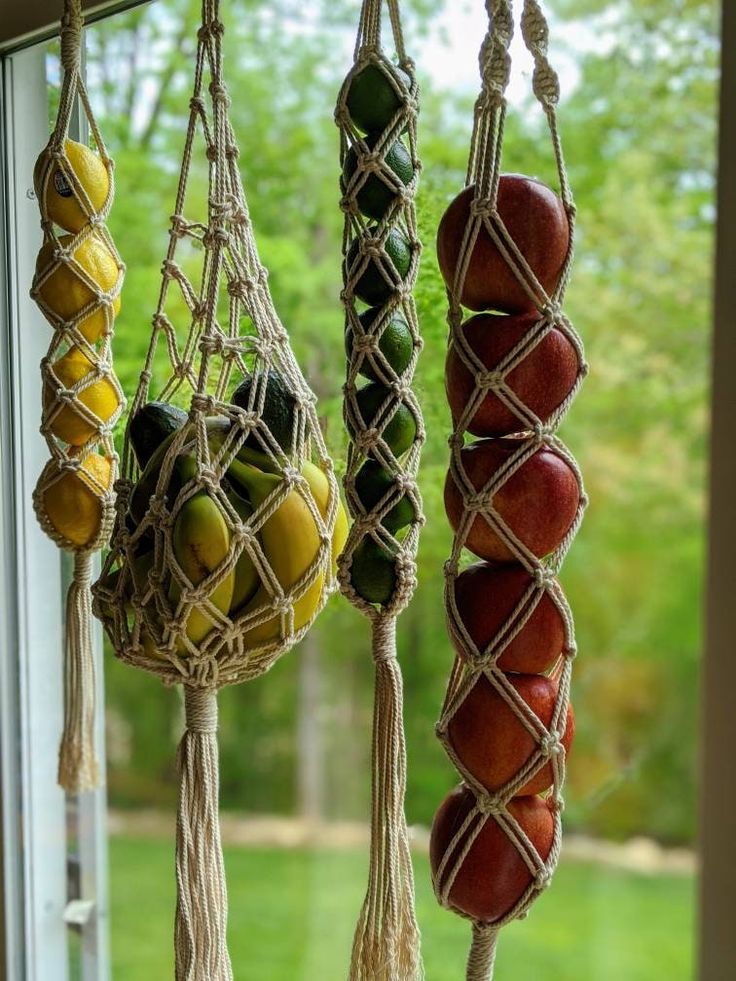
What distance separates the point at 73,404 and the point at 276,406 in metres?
0.17

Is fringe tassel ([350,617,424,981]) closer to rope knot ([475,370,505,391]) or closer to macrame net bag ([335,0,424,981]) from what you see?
macrame net bag ([335,0,424,981])

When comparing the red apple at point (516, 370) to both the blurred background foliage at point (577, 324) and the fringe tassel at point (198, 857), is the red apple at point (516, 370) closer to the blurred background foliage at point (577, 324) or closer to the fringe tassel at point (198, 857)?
the fringe tassel at point (198, 857)

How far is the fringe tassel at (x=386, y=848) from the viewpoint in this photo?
1.68 ft

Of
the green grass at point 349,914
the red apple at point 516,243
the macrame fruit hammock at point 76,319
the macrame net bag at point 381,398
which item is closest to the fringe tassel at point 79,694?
the macrame fruit hammock at point 76,319

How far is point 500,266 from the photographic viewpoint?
43 cm

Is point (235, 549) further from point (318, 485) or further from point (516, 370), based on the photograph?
point (516, 370)

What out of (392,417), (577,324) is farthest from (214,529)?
(577,324)

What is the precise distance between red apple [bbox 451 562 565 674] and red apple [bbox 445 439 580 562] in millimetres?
13

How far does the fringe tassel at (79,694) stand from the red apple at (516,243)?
367 millimetres

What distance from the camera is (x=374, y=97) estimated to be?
1.61 ft

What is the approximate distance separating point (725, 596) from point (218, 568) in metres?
0.25

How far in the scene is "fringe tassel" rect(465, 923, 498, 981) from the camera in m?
0.46

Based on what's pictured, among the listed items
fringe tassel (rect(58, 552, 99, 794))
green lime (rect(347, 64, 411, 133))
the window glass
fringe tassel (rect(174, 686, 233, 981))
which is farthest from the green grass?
green lime (rect(347, 64, 411, 133))

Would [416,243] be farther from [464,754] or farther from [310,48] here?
[310,48]
